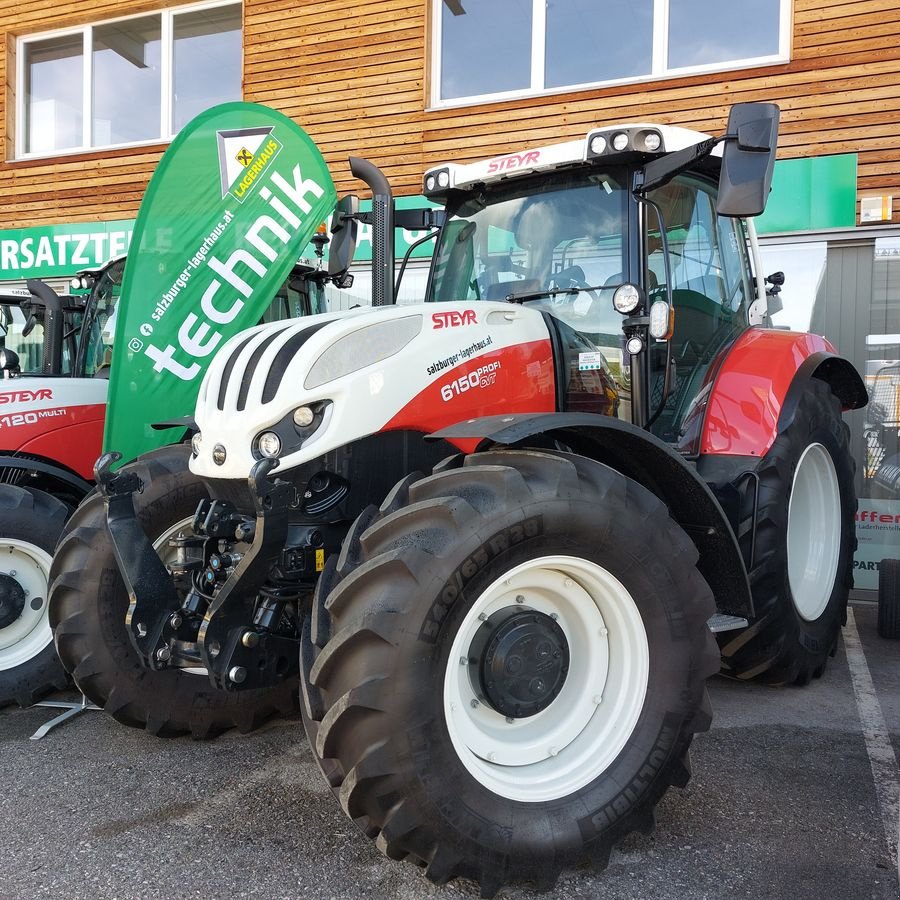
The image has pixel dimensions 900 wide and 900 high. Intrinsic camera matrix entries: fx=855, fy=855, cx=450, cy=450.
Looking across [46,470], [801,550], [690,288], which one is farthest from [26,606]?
[801,550]

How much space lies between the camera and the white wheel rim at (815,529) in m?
4.33

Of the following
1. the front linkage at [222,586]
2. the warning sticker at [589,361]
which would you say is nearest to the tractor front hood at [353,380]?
the front linkage at [222,586]

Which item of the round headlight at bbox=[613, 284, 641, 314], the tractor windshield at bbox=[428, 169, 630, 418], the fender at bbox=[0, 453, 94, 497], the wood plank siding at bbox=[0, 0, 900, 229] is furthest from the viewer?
the wood plank siding at bbox=[0, 0, 900, 229]

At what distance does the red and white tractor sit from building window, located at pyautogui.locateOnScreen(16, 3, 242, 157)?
6.14 meters

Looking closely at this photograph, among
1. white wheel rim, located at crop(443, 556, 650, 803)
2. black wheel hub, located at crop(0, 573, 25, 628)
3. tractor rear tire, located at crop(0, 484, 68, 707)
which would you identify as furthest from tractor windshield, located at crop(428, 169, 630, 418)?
black wheel hub, located at crop(0, 573, 25, 628)

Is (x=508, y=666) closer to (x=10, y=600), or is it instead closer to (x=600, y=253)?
(x=600, y=253)

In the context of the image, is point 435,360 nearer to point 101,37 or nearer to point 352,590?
point 352,590

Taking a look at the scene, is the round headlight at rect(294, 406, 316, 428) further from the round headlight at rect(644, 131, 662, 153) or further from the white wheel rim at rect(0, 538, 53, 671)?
the white wheel rim at rect(0, 538, 53, 671)

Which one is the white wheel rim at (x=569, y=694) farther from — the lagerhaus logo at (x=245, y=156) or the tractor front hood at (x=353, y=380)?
the lagerhaus logo at (x=245, y=156)

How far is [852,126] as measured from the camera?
6309 millimetres

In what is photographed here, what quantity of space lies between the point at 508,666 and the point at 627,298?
149cm

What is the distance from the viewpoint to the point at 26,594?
4242 mm

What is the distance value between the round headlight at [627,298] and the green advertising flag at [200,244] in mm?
1727

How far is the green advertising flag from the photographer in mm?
4176
